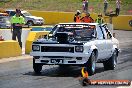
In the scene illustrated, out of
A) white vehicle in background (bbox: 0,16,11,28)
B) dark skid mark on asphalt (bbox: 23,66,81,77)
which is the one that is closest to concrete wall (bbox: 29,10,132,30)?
white vehicle in background (bbox: 0,16,11,28)

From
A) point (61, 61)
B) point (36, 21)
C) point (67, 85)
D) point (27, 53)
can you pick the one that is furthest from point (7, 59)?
point (36, 21)

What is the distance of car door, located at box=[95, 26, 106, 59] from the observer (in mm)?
14547

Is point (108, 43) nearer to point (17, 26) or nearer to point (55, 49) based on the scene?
point (55, 49)

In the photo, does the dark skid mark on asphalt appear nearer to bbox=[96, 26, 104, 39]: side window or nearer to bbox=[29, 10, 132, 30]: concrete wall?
bbox=[96, 26, 104, 39]: side window

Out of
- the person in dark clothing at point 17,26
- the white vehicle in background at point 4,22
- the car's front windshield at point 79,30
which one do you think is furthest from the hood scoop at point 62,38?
the white vehicle in background at point 4,22

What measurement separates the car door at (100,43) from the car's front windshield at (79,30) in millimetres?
239

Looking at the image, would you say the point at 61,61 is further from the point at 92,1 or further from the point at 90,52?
the point at 92,1

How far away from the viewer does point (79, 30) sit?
14828mm

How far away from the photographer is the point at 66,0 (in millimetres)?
56969

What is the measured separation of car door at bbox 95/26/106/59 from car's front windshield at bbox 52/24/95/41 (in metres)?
0.24

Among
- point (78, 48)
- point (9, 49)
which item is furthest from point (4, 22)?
point (78, 48)

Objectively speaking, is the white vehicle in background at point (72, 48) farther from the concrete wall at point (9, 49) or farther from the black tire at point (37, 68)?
the concrete wall at point (9, 49)

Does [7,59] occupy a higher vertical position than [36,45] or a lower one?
lower

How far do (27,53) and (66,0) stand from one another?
115ft
